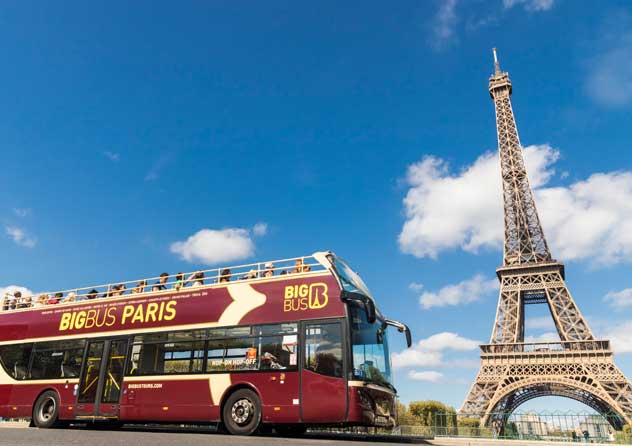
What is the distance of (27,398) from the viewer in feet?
41.7

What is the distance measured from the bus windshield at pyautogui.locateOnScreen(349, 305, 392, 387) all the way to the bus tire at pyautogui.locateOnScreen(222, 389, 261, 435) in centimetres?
231

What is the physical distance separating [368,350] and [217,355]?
11.2 feet

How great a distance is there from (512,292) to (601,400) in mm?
Answer: 11908

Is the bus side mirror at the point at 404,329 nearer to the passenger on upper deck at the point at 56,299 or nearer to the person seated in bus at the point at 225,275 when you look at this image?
the person seated in bus at the point at 225,275

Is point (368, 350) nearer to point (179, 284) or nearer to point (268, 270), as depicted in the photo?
point (268, 270)

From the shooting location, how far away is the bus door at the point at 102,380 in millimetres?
11383

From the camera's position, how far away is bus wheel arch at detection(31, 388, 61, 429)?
476 inches

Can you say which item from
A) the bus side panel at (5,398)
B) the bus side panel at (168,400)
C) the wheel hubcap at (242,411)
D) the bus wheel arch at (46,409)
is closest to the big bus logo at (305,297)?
the wheel hubcap at (242,411)

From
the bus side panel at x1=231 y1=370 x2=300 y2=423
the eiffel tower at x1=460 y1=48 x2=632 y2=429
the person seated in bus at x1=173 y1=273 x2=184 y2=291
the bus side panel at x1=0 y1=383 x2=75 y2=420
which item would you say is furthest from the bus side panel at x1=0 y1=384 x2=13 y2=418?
the eiffel tower at x1=460 y1=48 x2=632 y2=429

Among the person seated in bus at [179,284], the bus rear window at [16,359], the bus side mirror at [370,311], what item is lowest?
the bus rear window at [16,359]

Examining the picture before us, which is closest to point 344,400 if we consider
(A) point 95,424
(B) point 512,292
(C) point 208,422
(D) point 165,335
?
(C) point 208,422

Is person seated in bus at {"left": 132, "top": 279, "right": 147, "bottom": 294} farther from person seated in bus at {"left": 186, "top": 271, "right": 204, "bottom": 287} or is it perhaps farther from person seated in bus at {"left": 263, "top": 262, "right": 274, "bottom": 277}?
person seated in bus at {"left": 263, "top": 262, "right": 274, "bottom": 277}

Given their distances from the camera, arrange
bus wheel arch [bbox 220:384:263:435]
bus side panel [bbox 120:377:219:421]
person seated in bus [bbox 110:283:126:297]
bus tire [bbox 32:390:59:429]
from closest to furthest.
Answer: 1. bus wheel arch [bbox 220:384:263:435]
2. bus side panel [bbox 120:377:219:421]
3. bus tire [bbox 32:390:59:429]
4. person seated in bus [bbox 110:283:126:297]

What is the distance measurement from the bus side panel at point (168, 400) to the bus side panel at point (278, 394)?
1210mm
